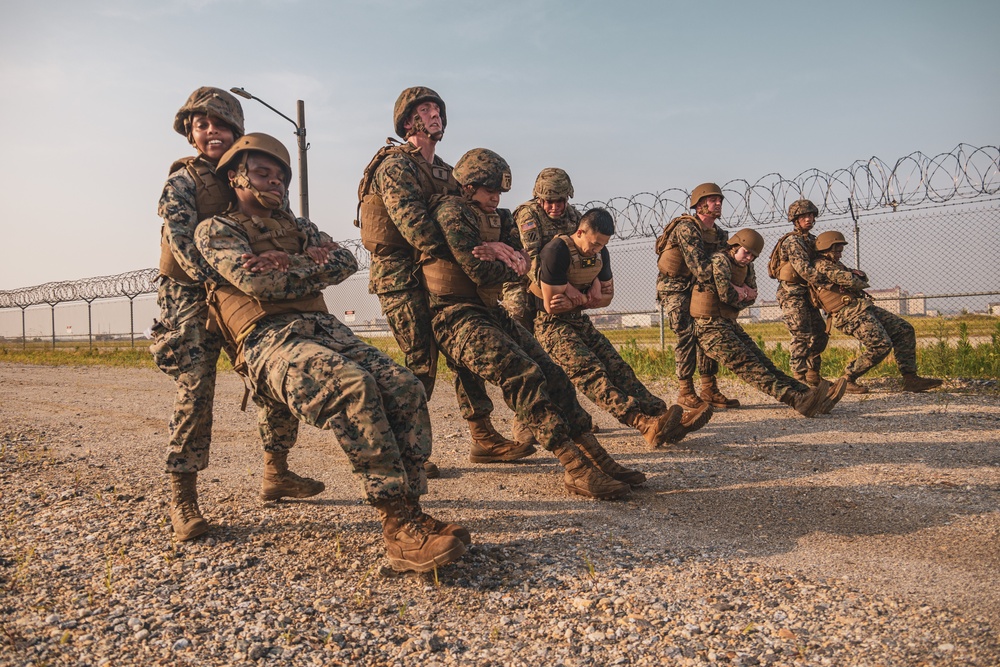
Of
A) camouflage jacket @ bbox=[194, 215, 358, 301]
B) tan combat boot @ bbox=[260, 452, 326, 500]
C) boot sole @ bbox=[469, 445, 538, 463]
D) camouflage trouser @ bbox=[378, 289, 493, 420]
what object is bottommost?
boot sole @ bbox=[469, 445, 538, 463]

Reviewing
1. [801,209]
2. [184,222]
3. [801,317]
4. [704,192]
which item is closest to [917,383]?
[801,317]

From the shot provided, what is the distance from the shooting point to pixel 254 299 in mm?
3160

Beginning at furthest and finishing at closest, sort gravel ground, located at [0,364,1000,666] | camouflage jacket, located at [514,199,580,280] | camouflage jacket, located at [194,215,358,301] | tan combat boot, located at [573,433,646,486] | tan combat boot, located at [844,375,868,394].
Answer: tan combat boot, located at [844,375,868,394] < camouflage jacket, located at [514,199,580,280] < tan combat boot, located at [573,433,646,486] < camouflage jacket, located at [194,215,358,301] < gravel ground, located at [0,364,1000,666]

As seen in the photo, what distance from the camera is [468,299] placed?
167 inches

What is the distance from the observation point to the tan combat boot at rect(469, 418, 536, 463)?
4.80 meters

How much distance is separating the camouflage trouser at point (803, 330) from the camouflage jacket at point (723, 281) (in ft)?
5.66

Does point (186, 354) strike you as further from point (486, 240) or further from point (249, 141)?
point (486, 240)

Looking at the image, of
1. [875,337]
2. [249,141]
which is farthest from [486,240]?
[875,337]

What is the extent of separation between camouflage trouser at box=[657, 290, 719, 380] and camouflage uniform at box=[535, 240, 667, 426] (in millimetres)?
2233

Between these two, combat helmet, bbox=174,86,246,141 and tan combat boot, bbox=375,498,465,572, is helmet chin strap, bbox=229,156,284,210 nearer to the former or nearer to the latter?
combat helmet, bbox=174,86,246,141

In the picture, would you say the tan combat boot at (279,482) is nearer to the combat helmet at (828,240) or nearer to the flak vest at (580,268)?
the flak vest at (580,268)

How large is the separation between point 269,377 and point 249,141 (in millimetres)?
1130

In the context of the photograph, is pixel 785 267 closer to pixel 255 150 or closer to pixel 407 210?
pixel 407 210

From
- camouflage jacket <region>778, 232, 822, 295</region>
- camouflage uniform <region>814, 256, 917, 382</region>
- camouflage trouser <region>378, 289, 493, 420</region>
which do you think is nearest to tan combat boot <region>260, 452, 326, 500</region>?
camouflage trouser <region>378, 289, 493, 420</region>
